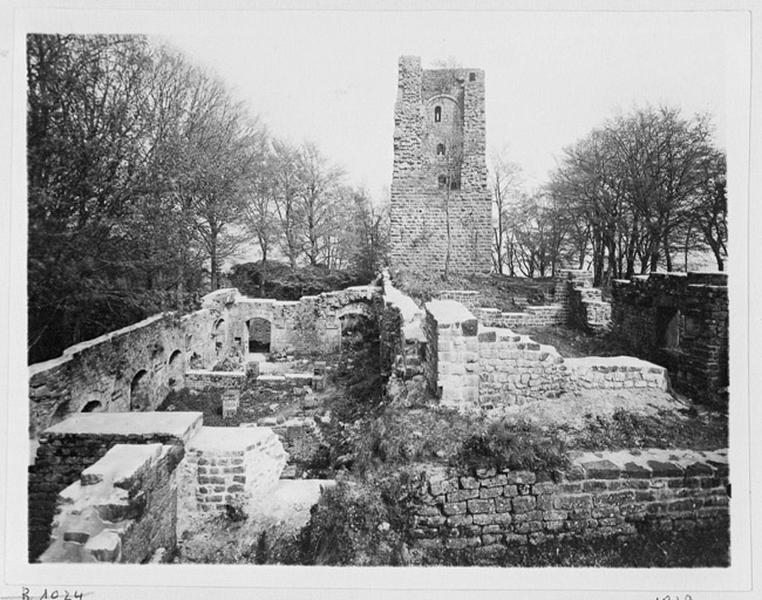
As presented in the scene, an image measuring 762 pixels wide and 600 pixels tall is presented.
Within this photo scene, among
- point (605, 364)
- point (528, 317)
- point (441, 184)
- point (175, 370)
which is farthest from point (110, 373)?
point (441, 184)

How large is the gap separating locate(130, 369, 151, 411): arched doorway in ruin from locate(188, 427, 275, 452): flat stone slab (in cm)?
486

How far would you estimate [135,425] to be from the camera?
5.36 meters

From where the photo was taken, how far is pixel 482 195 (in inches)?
700

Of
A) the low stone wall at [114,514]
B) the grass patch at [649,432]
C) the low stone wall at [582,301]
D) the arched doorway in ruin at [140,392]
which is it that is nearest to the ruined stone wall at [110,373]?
the arched doorway in ruin at [140,392]

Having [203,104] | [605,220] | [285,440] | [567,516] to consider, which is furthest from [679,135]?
[203,104]

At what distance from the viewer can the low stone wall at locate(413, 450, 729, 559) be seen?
167 inches

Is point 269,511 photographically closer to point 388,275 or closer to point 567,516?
point 567,516

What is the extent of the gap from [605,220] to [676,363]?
9542 millimetres

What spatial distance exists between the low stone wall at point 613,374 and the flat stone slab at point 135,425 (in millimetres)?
5442

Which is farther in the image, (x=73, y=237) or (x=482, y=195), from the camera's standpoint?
(x=482, y=195)

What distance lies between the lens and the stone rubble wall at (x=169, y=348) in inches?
247

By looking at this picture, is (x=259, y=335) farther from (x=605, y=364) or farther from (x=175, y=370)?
(x=605, y=364)

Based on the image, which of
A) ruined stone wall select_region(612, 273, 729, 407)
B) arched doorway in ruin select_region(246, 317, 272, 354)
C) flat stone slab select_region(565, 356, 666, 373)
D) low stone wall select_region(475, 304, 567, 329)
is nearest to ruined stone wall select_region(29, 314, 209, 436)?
arched doorway in ruin select_region(246, 317, 272, 354)

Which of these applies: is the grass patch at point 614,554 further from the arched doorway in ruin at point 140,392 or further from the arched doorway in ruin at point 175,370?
the arched doorway in ruin at point 175,370
